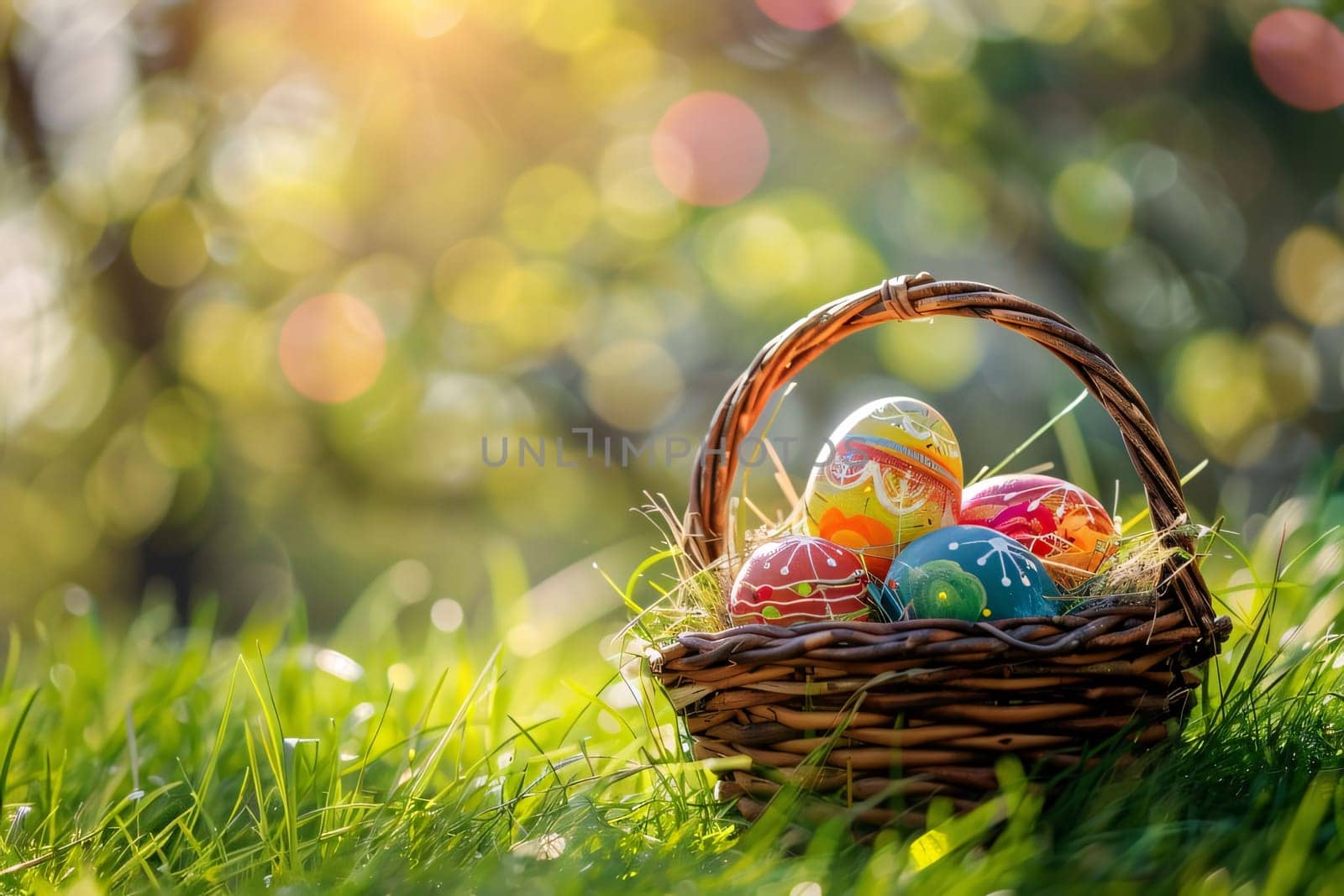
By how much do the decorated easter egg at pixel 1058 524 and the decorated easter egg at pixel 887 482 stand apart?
66 mm

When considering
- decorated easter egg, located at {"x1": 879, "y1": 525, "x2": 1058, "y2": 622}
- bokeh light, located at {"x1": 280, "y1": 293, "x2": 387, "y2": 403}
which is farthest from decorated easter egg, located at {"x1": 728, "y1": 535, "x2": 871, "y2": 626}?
bokeh light, located at {"x1": 280, "y1": 293, "x2": 387, "y2": 403}

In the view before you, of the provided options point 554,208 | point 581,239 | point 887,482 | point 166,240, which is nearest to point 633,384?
point 581,239

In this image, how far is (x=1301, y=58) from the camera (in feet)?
10.5

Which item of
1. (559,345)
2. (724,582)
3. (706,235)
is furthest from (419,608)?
(724,582)

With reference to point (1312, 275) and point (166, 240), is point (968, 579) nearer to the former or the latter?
point (1312, 275)

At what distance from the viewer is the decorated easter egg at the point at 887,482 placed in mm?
1173

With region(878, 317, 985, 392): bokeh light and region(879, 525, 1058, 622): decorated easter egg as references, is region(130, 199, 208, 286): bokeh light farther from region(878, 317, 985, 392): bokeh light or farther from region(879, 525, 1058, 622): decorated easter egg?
region(879, 525, 1058, 622): decorated easter egg

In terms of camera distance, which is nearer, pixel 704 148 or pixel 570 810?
pixel 570 810

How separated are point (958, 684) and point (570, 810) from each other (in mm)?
422

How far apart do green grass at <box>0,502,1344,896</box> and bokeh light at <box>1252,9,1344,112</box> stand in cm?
226

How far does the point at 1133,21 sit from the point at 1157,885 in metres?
3.75

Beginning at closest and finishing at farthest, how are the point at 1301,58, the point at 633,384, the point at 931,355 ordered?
1. the point at 1301,58
2. the point at 931,355
3. the point at 633,384

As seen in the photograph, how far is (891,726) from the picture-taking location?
0.94m

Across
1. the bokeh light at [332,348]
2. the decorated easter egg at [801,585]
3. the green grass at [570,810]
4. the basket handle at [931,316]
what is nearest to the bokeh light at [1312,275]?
the green grass at [570,810]
